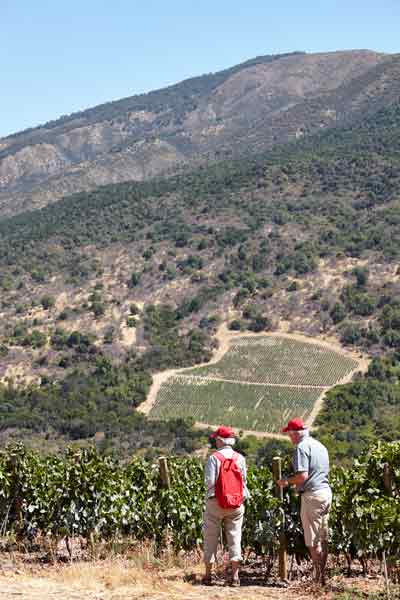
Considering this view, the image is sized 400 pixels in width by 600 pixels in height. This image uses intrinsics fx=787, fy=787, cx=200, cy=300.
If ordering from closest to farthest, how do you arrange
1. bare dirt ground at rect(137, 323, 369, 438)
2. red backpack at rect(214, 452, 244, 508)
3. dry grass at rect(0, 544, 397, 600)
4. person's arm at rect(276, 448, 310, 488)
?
1. person's arm at rect(276, 448, 310, 488)
2. dry grass at rect(0, 544, 397, 600)
3. red backpack at rect(214, 452, 244, 508)
4. bare dirt ground at rect(137, 323, 369, 438)

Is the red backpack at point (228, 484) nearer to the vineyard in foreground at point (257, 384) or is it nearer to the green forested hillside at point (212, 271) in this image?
the green forested hillside at point (212, 271)

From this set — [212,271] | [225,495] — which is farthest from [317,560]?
[212,271]

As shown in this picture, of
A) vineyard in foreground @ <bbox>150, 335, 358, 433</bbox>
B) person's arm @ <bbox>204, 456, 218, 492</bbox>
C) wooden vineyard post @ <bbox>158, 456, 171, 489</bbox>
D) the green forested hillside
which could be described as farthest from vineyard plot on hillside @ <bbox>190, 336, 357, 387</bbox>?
person's arm @ <bbox>204, 456, 218, 492</bbox>

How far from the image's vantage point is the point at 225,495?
362 inches

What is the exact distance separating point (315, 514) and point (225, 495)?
108 cm

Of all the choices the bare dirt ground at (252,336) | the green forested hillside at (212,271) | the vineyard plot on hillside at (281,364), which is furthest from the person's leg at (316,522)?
the vineyard plot on hillside at (281,364)

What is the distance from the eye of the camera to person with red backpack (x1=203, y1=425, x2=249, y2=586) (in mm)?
9227

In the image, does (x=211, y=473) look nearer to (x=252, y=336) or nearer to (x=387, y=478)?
(x=387, y=478)

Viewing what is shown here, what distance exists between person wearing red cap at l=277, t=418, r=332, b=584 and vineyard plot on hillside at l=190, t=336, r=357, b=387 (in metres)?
58.6

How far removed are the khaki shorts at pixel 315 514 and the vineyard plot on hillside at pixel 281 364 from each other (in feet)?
192

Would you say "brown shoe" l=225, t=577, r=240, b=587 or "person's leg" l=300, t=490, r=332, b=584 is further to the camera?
"brown shoe" l=225, t=577, r=240, b=587

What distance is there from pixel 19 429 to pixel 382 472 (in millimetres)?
56819

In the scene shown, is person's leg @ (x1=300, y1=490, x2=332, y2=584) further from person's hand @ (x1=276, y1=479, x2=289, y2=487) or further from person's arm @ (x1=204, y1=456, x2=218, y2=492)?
person's arm @ (x1=204, y1=456, x2=218, y2=492)

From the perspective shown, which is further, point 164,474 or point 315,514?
point 164,474
